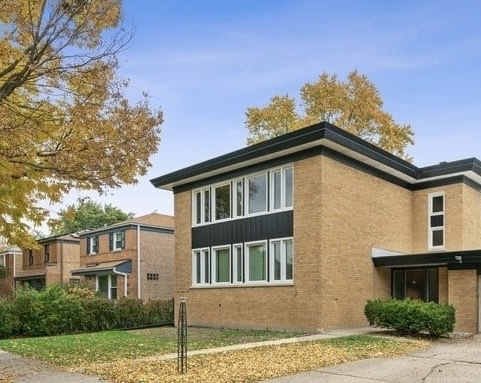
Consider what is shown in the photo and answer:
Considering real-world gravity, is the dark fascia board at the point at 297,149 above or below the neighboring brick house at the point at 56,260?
above

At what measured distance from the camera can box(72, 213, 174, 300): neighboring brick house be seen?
38.4 m

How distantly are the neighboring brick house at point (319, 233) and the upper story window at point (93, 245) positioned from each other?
1915 centimetres

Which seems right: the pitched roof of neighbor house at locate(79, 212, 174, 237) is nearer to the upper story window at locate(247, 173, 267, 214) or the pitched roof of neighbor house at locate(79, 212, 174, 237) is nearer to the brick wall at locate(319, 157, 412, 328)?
the upper story window at locate(247, 173, 267, 214)

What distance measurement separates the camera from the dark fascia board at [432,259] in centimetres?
1803

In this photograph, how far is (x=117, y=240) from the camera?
40.5 meters

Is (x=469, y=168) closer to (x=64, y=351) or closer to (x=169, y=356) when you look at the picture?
(x=169, y=356)

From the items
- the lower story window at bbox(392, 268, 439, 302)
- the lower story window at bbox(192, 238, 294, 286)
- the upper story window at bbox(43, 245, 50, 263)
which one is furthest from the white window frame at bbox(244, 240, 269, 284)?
the upper story window at bbox(43, 245, 50, 263)

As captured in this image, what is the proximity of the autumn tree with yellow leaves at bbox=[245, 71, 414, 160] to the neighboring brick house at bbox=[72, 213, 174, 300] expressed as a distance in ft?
33.0

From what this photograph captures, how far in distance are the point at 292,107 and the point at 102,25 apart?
1242 inches

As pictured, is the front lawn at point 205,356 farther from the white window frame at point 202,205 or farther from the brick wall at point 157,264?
the brick wall at point 157,264

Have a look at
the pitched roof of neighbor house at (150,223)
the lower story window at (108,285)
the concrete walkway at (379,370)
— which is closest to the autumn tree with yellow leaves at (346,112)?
the pitched roof of neighbor house at (150,223)

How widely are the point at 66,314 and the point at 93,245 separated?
63.7 ft

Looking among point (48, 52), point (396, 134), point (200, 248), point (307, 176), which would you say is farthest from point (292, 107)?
point (48, 52)

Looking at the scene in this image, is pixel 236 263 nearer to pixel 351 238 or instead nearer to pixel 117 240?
pixel 351 238
